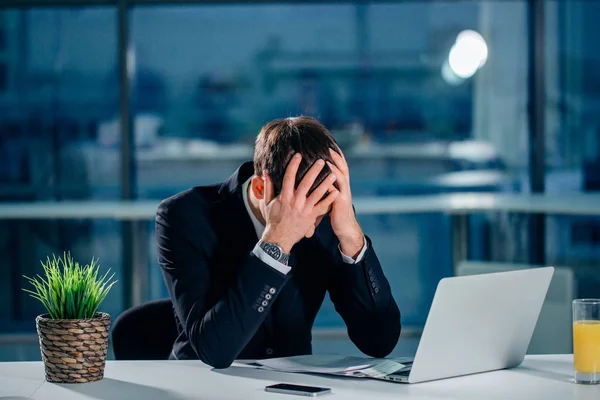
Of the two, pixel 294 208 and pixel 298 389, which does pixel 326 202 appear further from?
pixel 298 389

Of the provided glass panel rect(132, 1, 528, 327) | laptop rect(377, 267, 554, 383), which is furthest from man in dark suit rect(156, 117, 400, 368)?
glass panel rect(132, 1, 528, 327)

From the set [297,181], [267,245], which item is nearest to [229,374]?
[267,245]

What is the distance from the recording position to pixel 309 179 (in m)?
1.86

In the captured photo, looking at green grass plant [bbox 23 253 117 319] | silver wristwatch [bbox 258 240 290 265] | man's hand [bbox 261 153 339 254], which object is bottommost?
green grass plant [bbox 23 253 117 319]

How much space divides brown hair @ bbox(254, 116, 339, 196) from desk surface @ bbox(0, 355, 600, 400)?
0.41 m

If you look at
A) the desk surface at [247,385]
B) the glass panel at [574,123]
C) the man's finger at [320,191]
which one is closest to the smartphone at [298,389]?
the desk surface at [247,385]

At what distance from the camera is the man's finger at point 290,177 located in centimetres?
185

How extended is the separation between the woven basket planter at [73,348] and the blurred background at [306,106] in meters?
3.35

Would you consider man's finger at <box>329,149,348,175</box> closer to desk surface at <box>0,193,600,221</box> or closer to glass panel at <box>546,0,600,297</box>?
desk surface at <box>0,193,600,221</box>

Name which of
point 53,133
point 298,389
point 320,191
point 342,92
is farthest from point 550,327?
point 53,133

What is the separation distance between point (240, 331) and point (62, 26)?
12.8 feet

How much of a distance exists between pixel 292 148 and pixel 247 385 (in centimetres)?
51

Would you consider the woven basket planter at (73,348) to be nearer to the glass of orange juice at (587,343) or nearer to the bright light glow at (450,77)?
the glass of orange juice at (587,343)

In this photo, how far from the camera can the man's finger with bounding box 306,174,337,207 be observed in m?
1.87
